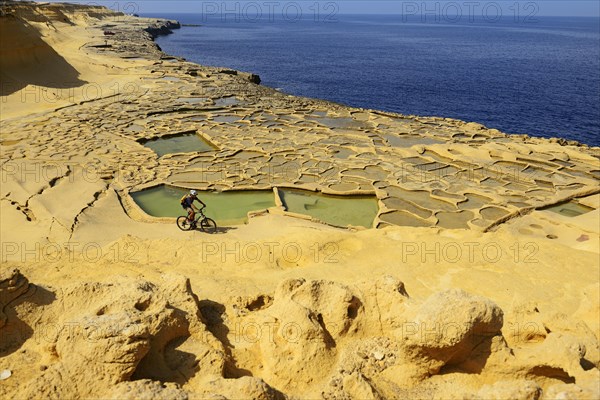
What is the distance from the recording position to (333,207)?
49.6 ft

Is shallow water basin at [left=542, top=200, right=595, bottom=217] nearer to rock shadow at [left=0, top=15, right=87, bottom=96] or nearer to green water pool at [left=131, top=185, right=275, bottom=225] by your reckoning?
green water pool at [left=131, top=185, right=275, bottom=225]

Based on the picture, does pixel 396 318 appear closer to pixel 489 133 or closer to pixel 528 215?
pixel 528 215

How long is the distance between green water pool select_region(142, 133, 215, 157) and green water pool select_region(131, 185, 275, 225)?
4.36 m

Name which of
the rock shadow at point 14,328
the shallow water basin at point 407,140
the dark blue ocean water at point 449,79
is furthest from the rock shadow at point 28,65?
the rock shadow at point 14,328

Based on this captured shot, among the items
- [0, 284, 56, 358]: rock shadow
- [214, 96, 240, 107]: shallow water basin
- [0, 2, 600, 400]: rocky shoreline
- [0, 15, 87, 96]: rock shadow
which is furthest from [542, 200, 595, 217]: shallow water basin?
[0, 15, 87, 96]: rock shadow

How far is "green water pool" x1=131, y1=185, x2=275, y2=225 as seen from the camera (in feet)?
45.9

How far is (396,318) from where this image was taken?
569cm

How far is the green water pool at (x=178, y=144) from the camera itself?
2005cm

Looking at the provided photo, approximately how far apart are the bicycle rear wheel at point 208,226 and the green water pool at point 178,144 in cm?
768

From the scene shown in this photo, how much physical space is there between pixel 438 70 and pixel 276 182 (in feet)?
163

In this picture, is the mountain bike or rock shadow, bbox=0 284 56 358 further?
the mountain bike

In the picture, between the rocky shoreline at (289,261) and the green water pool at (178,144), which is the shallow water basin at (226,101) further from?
the green water pool at (178,144)

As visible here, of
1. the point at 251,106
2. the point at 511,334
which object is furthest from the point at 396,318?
the point at 251,106

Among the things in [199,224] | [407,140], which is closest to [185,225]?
[199,224]
